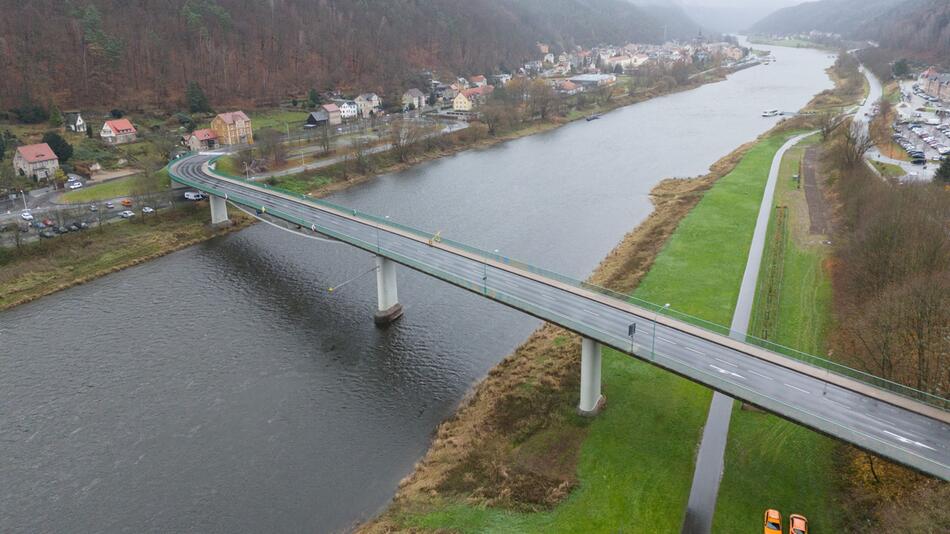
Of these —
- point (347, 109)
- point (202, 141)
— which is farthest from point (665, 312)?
point (347, 109)

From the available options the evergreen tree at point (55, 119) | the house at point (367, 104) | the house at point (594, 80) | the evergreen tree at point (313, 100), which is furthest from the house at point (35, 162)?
the house at point (594, 80)

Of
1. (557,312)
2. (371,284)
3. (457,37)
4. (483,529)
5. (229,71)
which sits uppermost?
(457,37)

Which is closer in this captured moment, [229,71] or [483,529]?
[483,529]

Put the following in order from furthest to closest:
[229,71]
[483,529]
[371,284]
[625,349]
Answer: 1. [229,71]
2. [371,284]
3. [625,349]
4. [483,529]

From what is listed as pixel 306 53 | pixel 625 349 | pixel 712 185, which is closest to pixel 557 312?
pixel 625 349

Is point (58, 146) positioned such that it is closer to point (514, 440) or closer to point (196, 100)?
point (196, 100)

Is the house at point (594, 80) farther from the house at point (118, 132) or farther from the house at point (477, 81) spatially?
the house at point (118, 132)

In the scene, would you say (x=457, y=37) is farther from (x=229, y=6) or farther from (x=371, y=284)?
(x=371, y=284)
